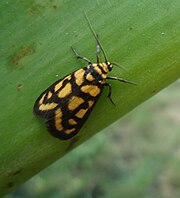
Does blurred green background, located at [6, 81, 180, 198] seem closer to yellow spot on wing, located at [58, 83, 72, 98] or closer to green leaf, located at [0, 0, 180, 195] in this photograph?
yellow spot on wing, located at [58, 83, 72, 98]

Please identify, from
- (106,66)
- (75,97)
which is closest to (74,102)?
(75,97)

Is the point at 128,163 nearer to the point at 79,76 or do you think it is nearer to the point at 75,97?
the point at 75,97

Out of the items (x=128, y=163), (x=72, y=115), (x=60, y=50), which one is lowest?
(x=128, y=163)

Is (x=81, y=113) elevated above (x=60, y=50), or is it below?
below

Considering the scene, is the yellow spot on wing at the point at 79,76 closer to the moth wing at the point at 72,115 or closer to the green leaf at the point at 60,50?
the moth wing at the point at 72,115

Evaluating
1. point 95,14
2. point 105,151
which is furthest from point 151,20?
point 105,151

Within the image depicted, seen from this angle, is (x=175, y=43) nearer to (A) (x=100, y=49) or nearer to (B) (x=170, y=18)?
(B) (x=170, y=18)

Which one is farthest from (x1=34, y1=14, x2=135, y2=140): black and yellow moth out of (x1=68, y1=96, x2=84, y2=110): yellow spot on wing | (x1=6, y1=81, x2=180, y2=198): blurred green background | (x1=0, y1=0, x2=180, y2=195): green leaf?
(x1=6, y1=81, x2=180, y2=198): blurred green background
